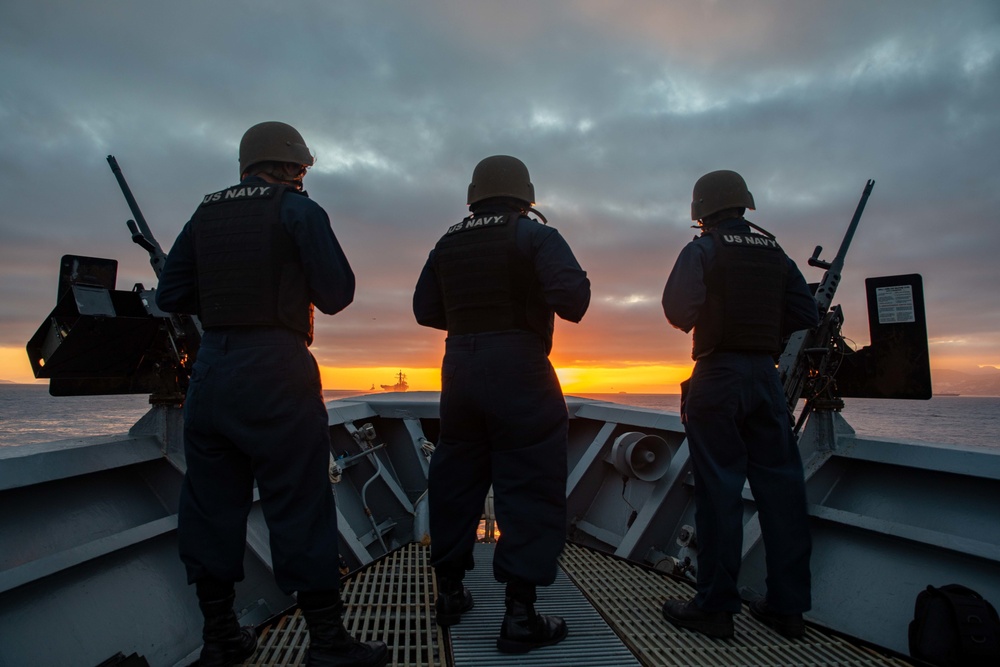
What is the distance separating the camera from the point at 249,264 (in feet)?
7.22

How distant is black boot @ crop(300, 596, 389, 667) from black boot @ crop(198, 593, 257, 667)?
0.89ft

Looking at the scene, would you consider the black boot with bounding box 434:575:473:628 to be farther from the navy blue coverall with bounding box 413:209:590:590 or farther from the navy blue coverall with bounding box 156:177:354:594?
the navy blue coverall with bounding box 156:177:354:594

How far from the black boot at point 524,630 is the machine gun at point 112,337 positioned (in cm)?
210

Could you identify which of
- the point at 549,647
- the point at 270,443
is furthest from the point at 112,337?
the point at 549,647

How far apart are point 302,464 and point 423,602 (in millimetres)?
1144

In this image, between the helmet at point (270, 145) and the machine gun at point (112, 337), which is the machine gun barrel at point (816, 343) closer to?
the helmet at point (270, 145)

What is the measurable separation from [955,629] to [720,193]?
2150mm

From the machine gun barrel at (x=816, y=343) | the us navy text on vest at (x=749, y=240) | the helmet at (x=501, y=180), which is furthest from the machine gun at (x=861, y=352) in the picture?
the helmet at (x=501, y=180)

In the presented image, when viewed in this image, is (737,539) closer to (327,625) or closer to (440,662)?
(440,662)

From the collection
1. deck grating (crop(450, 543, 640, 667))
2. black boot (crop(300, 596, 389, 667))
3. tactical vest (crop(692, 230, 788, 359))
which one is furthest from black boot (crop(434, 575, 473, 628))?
tactical vest (crop(692, 230, 788, 359))

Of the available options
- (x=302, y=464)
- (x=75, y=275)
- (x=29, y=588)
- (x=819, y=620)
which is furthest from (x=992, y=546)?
(x=75, y=275)

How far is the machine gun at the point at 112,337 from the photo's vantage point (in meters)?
2.76

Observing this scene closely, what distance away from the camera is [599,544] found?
4723 mm

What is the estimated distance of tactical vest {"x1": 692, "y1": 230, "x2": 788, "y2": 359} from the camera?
2.73 m
